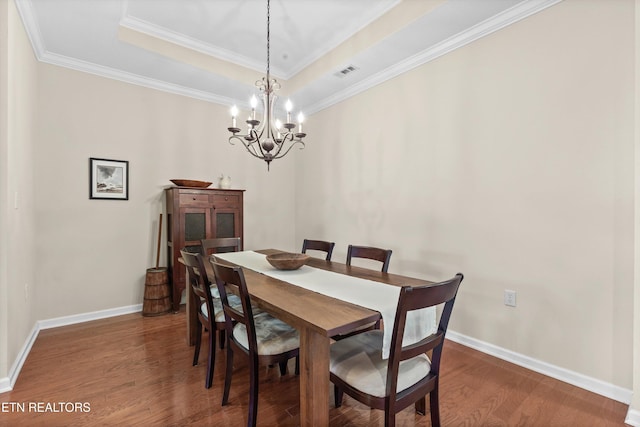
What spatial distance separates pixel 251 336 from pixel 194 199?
2.37m

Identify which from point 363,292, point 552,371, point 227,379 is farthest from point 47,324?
point 552,371

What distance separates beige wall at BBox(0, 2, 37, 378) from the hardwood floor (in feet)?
1.11

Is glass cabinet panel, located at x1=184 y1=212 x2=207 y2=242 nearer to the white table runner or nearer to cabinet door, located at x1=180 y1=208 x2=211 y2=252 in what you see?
cabinet door, located at x1=180 y1=208 x2=211 y2=252

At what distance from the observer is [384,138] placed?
11.0ft

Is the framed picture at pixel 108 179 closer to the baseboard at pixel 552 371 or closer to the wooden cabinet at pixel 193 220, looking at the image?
the wooden cabinet at pixel 193 220

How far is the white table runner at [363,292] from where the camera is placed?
4.47 ft

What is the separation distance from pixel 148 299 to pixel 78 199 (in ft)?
4.19

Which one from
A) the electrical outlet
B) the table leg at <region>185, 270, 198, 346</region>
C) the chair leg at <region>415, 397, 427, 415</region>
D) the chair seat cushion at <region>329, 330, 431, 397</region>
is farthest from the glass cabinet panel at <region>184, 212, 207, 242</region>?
the electrical outlet

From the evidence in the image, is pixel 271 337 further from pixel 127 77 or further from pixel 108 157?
pixel 127 77

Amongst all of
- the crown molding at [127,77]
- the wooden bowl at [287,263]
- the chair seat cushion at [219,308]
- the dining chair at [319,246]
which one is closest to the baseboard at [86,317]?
the chair seat cushion at [219,308]

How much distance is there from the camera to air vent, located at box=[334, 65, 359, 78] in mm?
3205

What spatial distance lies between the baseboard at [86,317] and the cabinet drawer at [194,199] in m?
1.34

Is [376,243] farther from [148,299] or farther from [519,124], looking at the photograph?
[148,299]

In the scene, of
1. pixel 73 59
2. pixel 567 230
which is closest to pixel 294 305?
pixel 567 230
